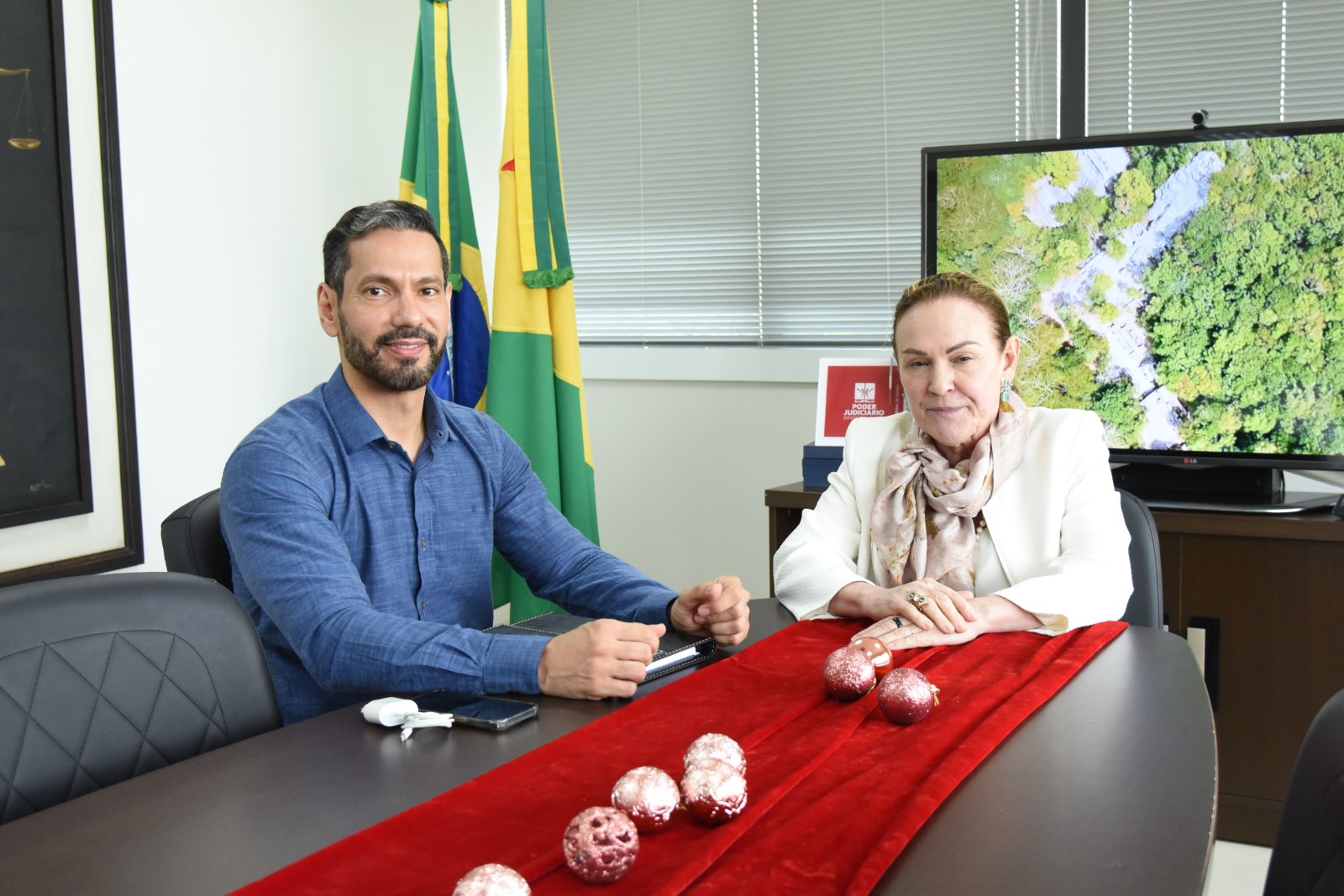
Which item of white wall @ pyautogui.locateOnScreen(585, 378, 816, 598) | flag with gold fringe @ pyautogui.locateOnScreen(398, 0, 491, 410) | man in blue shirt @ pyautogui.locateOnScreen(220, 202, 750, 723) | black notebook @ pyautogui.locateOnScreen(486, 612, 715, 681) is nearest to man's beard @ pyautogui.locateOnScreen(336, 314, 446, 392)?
man in blue shirt @ pyautogui.locateOnScreen(220, 202, 750, 723)

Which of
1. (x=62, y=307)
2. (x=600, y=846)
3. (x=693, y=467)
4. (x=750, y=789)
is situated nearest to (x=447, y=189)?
(x=62, y=307)

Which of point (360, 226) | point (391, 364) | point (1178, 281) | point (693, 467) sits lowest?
point (693, 467)

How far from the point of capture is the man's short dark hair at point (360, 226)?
193 cm

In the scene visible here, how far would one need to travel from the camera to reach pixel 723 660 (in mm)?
1488

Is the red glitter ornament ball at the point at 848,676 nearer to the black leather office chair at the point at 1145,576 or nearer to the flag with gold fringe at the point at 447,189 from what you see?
the black leather office chair at the point at 1145,576

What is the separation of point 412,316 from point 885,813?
4.00ft

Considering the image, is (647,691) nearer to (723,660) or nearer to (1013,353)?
(723,660)

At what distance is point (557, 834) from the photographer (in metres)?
0.96

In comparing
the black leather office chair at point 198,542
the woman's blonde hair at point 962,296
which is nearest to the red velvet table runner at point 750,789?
the woman's blonde hair at point 962,296

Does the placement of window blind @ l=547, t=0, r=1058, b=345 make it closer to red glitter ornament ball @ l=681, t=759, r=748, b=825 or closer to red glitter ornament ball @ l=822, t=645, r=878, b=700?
red glitter ornament ball @ l=822, t=645, r=878, b=700

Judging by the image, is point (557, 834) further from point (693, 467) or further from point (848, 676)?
point (693, 467)

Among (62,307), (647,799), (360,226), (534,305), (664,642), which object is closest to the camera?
(647,799)

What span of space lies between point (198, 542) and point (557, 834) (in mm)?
1060

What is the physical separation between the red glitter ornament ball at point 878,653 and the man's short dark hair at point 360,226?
3.44 ft
